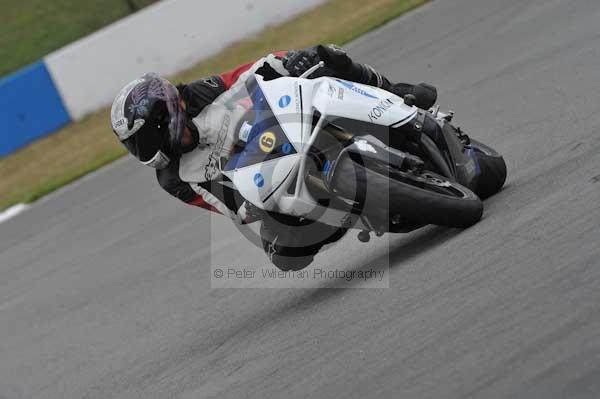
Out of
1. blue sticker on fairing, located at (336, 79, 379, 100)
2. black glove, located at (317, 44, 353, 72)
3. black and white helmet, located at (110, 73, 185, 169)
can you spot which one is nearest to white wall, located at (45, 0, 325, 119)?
black and white helmet, located at (110, 73, 185, 169)

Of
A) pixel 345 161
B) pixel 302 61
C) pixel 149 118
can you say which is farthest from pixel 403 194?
pixel 149 118

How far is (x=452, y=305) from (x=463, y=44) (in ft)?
23.7

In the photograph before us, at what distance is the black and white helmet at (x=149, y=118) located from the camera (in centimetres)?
571

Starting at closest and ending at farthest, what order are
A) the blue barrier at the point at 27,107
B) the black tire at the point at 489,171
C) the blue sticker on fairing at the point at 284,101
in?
1. the blue sticker on fairing at the point at 284,101
2. the black tire at the point at 489,171
3. the blue barrier at the point at 27,107

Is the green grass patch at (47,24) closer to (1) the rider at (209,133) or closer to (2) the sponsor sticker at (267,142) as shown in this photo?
(1) the rider at (209,133)

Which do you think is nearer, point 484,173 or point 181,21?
point 484,173

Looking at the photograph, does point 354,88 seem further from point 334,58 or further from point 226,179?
point 226,179

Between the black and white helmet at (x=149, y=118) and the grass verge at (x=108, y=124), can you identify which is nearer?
the black and white helmet at (x=149, y=118)

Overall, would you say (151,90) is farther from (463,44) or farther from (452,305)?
(463,44)

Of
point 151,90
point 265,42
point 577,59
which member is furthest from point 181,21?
point 151,90

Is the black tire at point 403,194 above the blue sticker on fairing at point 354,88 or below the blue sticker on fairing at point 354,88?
below

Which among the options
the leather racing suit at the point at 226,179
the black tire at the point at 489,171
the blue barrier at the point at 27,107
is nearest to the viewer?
the leather racing suit at the point at 226,179

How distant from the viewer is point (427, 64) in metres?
11.3

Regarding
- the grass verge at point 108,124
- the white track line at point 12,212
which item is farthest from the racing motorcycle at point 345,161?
the grass verge at point 108,124
